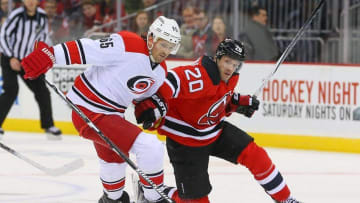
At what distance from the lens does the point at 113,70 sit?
4.82 m

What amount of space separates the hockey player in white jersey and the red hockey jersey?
0.32 feet

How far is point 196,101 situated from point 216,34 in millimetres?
3934

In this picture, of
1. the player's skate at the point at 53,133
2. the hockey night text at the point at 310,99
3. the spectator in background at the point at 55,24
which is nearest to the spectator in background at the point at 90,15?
the spectator in background at the point at 55,24

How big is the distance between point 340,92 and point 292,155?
2.26 feet

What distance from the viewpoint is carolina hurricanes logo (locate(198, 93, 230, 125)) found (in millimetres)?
4969

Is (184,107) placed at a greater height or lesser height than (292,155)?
greater

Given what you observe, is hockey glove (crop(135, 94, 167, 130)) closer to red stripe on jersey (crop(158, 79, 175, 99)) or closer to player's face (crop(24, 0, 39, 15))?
red stripe on jersey (crop(158, 79, 175, 99))

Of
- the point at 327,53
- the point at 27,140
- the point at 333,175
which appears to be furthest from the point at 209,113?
Result: the point at 27,140

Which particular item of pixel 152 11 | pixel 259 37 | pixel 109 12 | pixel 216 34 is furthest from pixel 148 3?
Answer: pixel 259 37

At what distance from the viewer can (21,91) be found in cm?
967

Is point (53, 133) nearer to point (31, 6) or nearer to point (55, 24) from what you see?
point (31, 6)

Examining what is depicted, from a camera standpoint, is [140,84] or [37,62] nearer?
[37,62]

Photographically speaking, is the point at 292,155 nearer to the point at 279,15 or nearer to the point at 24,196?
the point at 279,15

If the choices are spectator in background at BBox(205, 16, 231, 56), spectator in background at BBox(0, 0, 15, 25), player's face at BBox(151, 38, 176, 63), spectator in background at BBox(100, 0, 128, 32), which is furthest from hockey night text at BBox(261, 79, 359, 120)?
player's face at BBox(151, 38, 176, 63)
